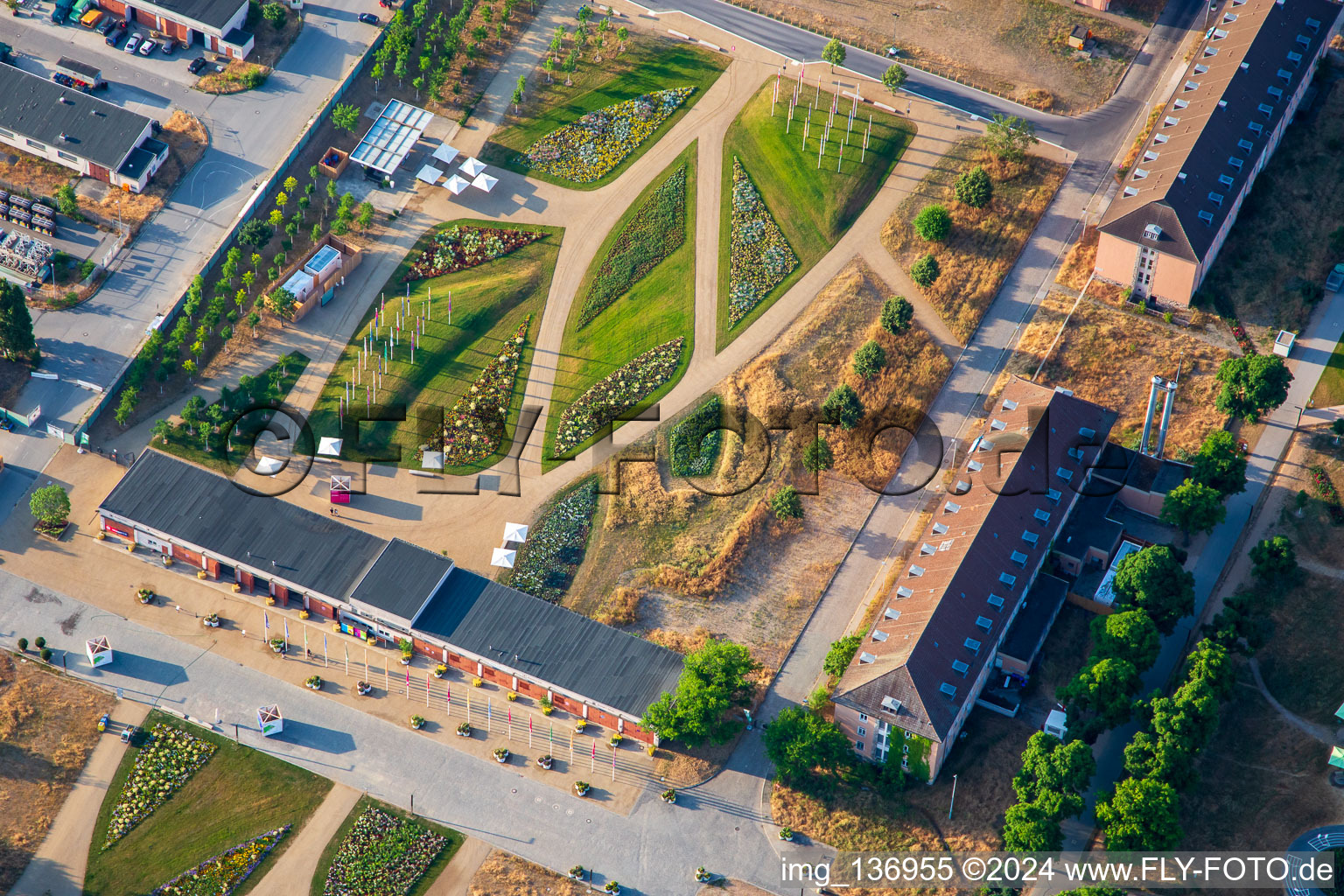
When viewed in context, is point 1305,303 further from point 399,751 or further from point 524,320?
point 399,751

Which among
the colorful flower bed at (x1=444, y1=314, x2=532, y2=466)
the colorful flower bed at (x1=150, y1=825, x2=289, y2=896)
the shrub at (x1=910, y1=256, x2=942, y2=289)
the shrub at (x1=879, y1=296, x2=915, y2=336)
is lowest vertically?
the colorful flower bed at (x1=150, y1=825, x2=289, y2=896)

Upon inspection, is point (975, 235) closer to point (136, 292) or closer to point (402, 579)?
point (402, 579)

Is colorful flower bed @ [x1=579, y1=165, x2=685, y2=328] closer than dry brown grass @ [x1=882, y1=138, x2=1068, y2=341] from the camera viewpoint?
No

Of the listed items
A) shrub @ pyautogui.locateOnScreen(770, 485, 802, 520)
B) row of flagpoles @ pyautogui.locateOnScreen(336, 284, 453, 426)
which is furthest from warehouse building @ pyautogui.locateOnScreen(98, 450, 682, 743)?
shrub @ pyautogui.locateOnScreen(770, 485, 802, 520)

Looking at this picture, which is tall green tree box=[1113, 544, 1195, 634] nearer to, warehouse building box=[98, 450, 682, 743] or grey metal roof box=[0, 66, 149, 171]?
warehouse building box=[98, 450, 682, 743]

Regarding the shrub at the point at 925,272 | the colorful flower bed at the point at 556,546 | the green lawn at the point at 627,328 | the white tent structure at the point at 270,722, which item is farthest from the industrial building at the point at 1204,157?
the white tent structure at the point at 270,722

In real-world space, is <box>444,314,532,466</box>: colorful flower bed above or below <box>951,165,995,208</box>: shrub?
below
